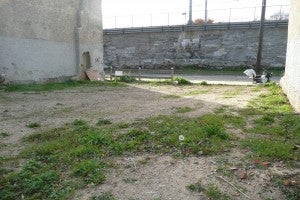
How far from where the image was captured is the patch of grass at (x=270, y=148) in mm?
4762

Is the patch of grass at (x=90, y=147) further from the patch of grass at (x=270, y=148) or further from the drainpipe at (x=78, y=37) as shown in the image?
the drainpipe at (x=78, y=37)

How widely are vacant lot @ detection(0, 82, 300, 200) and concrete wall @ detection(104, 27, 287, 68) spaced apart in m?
20.0

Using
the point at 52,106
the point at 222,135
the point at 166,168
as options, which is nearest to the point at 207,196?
the point at 166,168

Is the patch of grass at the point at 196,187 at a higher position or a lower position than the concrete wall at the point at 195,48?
lower

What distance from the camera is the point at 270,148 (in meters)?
5.04

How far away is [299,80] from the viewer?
8211 millimetres

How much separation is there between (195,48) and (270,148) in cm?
2509

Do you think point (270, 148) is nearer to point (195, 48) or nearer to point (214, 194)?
point (214, 194)

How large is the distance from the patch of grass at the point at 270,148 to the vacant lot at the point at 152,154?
0.05 ft

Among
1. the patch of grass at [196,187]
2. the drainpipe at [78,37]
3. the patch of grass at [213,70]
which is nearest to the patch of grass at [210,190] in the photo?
the patch of grass at [196,187]

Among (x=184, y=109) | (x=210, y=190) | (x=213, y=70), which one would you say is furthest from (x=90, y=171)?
(x=213, y=70)

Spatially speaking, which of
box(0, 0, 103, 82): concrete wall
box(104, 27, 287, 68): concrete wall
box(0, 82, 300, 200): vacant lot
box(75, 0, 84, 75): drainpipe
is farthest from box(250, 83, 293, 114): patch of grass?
box(104, 27, 287, 68): concrete wall

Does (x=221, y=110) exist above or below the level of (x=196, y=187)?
above

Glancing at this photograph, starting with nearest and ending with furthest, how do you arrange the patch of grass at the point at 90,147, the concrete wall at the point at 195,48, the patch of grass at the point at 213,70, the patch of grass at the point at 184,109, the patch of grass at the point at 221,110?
the patch of grass at the point at 90,147 < the patch of grass at the point at 221,110 < the patch of grass at the point at 184,109 < the patch of grass at the point at 213,70 < the concrete wall at the point at 195,48
